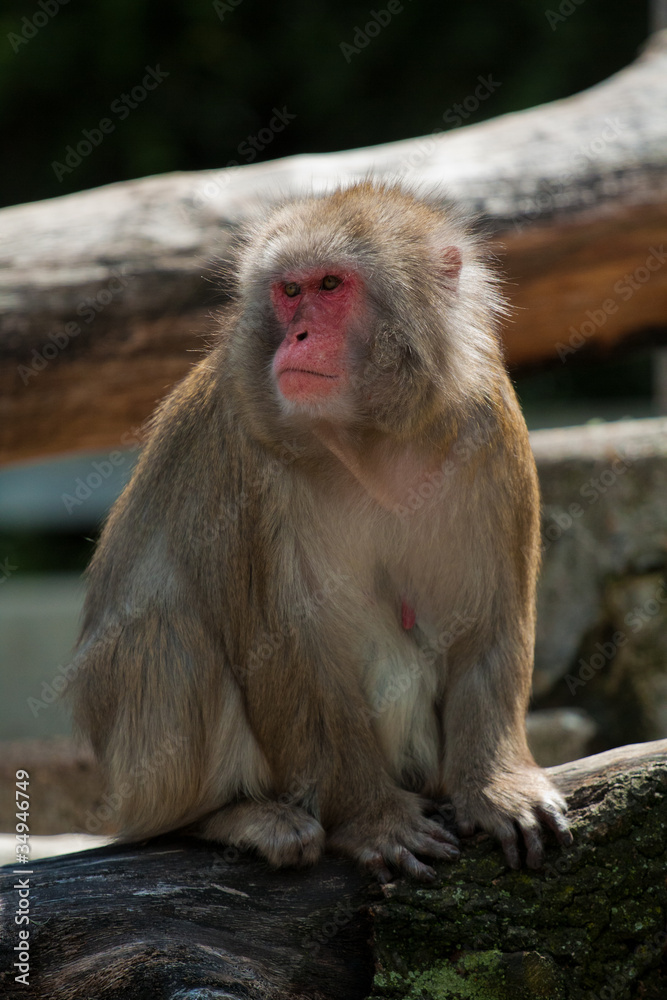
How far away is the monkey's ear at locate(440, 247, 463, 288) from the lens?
365 centimetres

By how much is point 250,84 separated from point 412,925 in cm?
909

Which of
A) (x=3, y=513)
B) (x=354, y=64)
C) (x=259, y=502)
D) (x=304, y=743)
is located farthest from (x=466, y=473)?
(x=3, y=513)

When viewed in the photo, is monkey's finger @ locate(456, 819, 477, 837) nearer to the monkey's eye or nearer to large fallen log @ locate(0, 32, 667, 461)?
the monkey's eye

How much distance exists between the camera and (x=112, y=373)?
562 cm

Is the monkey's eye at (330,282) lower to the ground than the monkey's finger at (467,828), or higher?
higher

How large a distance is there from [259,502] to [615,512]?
9.95 feet

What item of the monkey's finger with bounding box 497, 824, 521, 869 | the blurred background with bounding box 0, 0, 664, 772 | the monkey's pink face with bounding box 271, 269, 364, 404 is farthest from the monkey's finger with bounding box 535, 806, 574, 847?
the blurred background with bounding box 0, 0, 664, 772

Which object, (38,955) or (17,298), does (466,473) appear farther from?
(17,298)

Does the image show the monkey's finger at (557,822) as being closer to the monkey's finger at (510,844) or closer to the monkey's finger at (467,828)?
the monkey's finger at (510,844)

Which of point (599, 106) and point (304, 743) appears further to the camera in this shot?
point (599, 106)

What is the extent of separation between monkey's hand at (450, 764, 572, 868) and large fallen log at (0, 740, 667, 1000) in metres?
0.05

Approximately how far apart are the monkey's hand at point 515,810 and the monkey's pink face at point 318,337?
1.34m

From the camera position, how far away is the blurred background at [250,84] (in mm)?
9844

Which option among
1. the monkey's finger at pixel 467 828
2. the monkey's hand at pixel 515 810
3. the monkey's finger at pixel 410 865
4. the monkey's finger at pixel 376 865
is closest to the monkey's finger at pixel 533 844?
the monkey's hand at pixel 515 810
